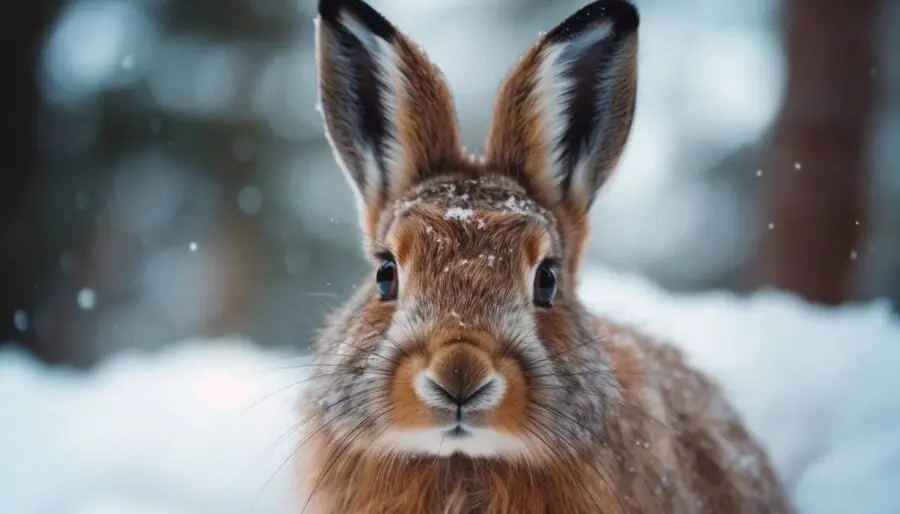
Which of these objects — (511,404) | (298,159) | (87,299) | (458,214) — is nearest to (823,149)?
(458,214)

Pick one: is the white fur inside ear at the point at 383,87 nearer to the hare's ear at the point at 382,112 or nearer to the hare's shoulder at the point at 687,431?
the hare's ear at the point at 382,112

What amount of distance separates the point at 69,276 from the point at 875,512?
2272 millimetres

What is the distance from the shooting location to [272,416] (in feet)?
6.01

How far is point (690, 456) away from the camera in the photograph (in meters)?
1.55

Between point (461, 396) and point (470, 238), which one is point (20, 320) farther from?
point (461, 396)

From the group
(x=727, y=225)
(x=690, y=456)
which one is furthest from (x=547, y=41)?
(x=727, y=225)

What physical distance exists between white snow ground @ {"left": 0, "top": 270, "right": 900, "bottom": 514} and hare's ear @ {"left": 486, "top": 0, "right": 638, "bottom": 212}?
10.7 inches

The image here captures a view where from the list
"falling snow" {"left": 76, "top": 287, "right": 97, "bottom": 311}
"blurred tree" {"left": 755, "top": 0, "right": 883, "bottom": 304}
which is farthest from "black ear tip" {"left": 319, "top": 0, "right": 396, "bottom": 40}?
"falling snow" {"left": 76, "top": 287, "right": 97, "bottom": 311}

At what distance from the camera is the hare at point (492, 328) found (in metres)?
1.19

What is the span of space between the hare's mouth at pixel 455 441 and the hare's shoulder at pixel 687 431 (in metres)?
0.27

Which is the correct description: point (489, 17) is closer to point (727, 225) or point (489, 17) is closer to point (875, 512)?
point (727, 225)

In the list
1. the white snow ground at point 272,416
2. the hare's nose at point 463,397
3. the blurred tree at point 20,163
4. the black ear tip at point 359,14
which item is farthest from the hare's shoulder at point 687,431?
the blurred tree at point 20,163

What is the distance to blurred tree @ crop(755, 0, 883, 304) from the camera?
1975 mm

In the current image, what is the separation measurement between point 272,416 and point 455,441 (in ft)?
2.56
